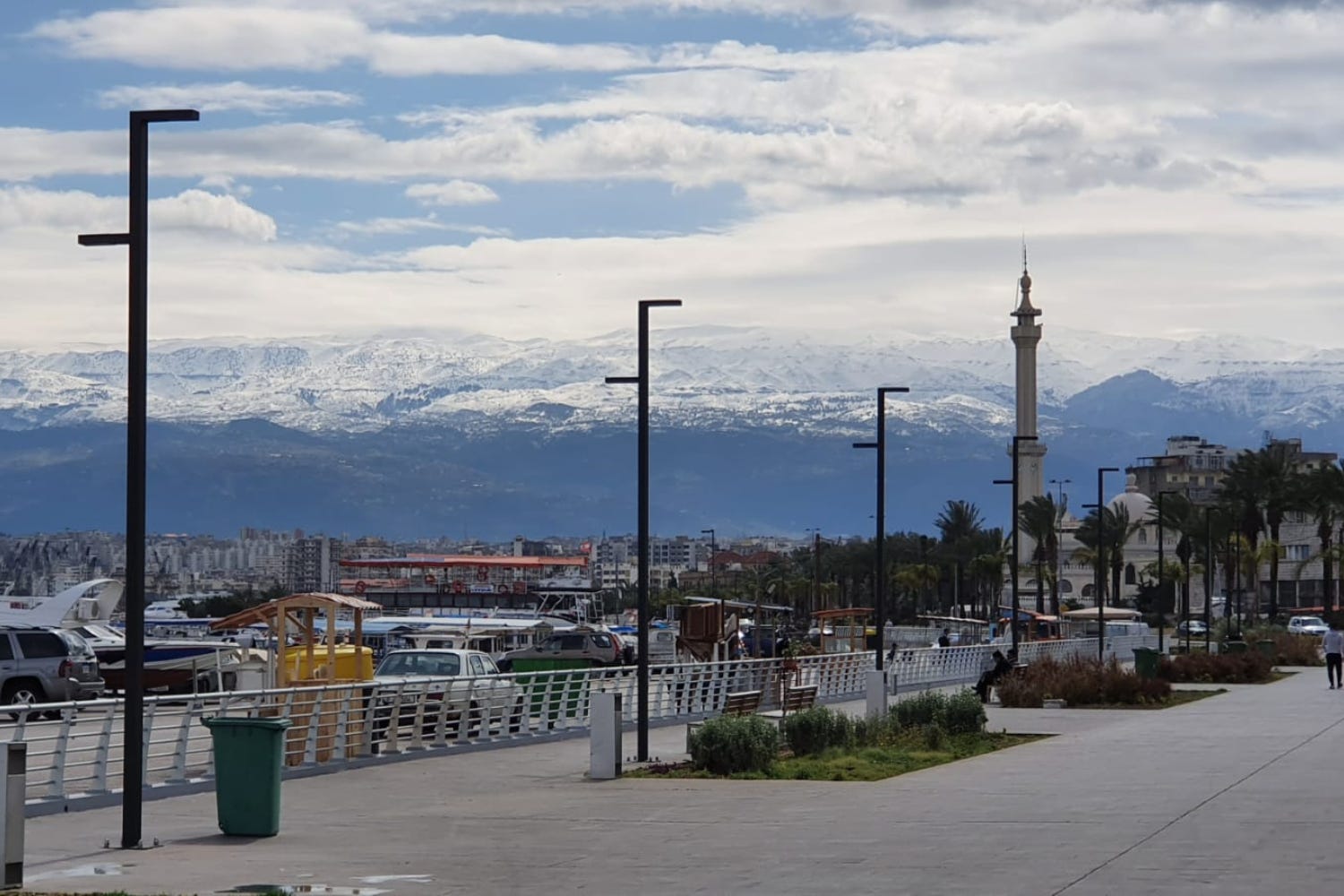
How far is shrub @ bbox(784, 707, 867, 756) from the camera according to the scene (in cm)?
2672

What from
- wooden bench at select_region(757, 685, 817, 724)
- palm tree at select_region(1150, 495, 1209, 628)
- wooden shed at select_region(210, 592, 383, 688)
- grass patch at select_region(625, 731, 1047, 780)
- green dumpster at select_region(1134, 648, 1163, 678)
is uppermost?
palm tree at select_region(1150, 495, 1209, 628)

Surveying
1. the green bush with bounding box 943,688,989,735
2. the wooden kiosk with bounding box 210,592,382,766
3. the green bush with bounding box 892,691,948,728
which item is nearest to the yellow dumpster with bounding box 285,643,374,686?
the wooden kiosk with bounding box 210,592,382,766

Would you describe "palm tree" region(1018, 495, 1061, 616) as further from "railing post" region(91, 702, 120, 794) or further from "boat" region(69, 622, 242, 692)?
"railing post" region(91, 702, 120, 794)

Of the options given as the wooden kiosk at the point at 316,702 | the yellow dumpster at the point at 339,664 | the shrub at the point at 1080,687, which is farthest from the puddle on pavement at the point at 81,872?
the shrub at the point at 1080,687

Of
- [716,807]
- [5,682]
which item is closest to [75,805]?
[716,807]

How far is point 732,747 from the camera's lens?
24078mm

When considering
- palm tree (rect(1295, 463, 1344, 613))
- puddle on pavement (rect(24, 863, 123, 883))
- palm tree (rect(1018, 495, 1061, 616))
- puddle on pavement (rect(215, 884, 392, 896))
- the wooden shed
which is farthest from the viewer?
palm tree (rect(1018, 495, 1061, 616))

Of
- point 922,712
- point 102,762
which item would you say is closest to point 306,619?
point 922,712

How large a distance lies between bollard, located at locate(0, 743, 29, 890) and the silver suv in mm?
23928

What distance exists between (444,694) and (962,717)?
25.7 ft

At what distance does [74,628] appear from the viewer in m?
62.0

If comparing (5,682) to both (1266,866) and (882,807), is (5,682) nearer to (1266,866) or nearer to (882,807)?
(882,807)

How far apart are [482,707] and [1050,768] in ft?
30.4

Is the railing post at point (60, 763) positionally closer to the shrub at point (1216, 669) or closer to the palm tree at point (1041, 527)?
the shrub at point (1216, 669)
